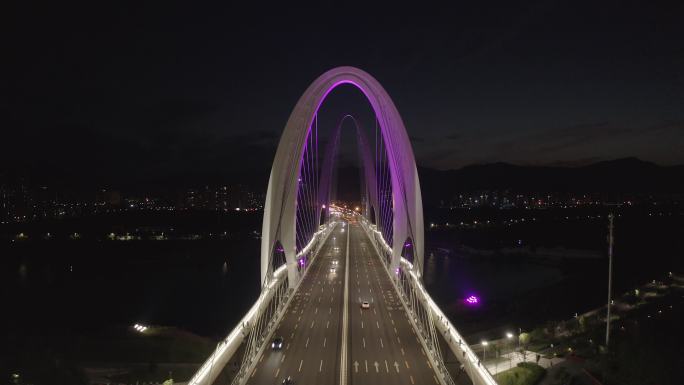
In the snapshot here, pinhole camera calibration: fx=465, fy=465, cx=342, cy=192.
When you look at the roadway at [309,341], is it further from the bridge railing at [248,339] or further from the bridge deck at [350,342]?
the bridge railing at [248,339]

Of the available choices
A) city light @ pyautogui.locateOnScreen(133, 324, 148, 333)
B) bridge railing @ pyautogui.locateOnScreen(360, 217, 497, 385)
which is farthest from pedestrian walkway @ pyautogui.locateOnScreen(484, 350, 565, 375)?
city light @ pyautogui.locateOnScreen(133, 324, 148, 333)

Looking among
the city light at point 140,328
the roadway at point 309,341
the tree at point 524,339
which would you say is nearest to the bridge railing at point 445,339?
the roadway at point 309,341

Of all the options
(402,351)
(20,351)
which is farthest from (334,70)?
(20,351)

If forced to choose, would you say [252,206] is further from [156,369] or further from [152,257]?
[156,369]

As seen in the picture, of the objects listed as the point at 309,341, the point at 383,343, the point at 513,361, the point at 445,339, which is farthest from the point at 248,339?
the point at 513,361

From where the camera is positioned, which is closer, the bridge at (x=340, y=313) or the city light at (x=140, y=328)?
the bridge at (x=340, y=313)

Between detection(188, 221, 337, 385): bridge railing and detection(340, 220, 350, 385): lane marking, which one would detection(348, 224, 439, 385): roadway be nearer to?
detection(340, 220, 350, 385): lane marking

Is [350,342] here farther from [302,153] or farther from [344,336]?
[302,153]
